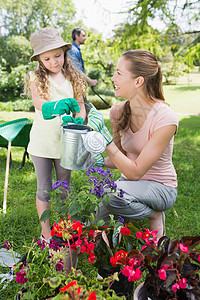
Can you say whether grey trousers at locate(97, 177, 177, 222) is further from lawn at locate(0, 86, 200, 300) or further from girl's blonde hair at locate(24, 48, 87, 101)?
girl's blonde hair at locate(24, 48, 87, 101)

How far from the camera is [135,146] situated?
1834mm

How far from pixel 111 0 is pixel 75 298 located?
5.05 m

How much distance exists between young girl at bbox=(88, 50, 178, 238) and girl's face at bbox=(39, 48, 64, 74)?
412mm

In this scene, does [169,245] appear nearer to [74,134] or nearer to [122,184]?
[74,134]

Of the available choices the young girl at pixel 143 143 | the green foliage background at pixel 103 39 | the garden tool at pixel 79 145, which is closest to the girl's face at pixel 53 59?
the young girl at pixel 143 143

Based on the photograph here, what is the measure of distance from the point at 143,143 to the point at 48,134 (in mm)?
633

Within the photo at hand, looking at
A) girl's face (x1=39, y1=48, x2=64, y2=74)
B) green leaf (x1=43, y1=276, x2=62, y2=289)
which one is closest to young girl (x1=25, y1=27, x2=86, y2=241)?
girl's face (x1=39, y1=48, x2=64, y2=74)

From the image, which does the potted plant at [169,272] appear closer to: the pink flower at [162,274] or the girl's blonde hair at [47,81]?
the pink flower at [162,274]

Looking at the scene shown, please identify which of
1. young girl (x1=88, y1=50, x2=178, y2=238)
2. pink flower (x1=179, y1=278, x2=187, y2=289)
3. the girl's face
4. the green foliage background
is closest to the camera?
pink flower (x1=179, y1=278, x2=187, y2=289)

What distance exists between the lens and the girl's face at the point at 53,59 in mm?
1840

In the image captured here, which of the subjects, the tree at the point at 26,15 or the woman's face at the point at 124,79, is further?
the tree at the point at 26,15

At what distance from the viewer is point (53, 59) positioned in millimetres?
1848

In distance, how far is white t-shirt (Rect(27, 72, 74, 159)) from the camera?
75.0 inches

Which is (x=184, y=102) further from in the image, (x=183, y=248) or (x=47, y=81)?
(x=183, y=248)
